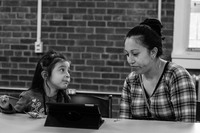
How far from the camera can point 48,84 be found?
7.91ft

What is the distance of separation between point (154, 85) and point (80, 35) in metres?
1.86

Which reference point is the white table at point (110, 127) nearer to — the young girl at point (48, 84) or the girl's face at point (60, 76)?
the young girl at point (48, 84)

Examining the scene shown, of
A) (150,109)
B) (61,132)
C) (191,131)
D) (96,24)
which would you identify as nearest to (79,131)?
(61,132)

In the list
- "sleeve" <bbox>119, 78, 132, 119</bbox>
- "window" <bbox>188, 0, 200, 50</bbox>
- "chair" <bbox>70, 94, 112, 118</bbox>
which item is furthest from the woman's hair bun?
"window" <bbox>188, 0, 200, 50</bbox>

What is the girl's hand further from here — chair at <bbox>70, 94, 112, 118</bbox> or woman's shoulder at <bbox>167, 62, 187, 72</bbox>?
woman's shoulder at <bbox>167, 62, 187, 72</bbox>

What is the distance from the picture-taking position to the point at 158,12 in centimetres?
359

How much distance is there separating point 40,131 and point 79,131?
0.18 meters

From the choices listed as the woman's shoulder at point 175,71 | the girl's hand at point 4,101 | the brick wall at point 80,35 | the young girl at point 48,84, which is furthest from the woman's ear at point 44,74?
the brick wall at point 80,35

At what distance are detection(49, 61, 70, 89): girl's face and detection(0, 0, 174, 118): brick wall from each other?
1341 millimetres

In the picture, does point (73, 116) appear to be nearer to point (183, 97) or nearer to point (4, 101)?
point (4, 101)

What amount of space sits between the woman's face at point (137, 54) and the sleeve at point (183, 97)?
21 cm

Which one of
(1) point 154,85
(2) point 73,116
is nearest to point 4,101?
(2) point 73,116

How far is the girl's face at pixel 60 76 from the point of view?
91.5 inches

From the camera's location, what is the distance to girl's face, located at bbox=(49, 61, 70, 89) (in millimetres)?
2324
